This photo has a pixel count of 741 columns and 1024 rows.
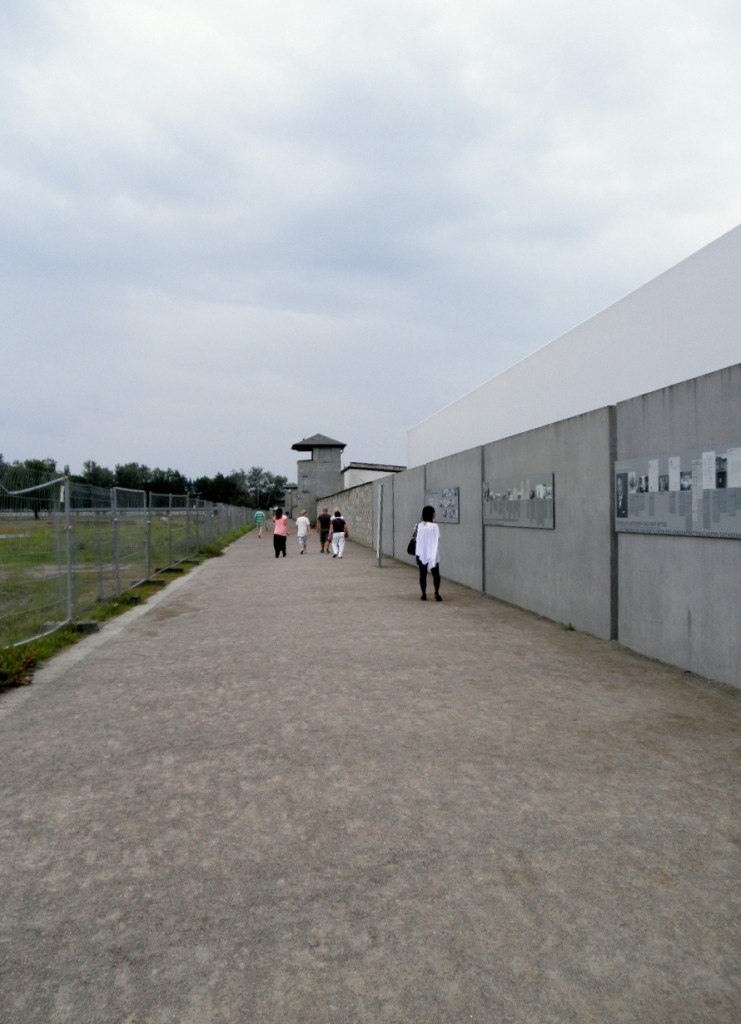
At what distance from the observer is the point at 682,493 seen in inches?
285

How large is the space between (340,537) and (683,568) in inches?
702

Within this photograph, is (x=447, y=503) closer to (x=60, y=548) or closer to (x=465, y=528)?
(x=465, y=528)

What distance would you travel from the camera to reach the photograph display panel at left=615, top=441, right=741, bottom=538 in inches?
257

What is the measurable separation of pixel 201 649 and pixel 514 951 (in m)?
6.36

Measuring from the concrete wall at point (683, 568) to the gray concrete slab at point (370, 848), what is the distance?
377 mm

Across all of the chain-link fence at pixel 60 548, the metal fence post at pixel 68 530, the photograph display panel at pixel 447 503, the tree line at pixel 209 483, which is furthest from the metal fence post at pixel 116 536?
the tree line at pixel 209 483

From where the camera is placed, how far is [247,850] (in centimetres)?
351

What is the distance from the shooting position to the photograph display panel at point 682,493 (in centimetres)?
654

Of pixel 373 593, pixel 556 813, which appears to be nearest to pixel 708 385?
pixel 556 813

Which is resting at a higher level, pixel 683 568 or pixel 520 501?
pixel 520 501

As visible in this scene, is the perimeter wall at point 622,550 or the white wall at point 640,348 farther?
the white wall at point 640,348

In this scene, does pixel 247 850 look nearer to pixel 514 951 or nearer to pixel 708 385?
pixel 514 951

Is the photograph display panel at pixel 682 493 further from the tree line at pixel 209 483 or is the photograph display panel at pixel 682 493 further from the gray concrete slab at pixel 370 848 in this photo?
the tree line at pixel 209 483

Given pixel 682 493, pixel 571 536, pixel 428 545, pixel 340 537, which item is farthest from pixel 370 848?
pixel 340 537
